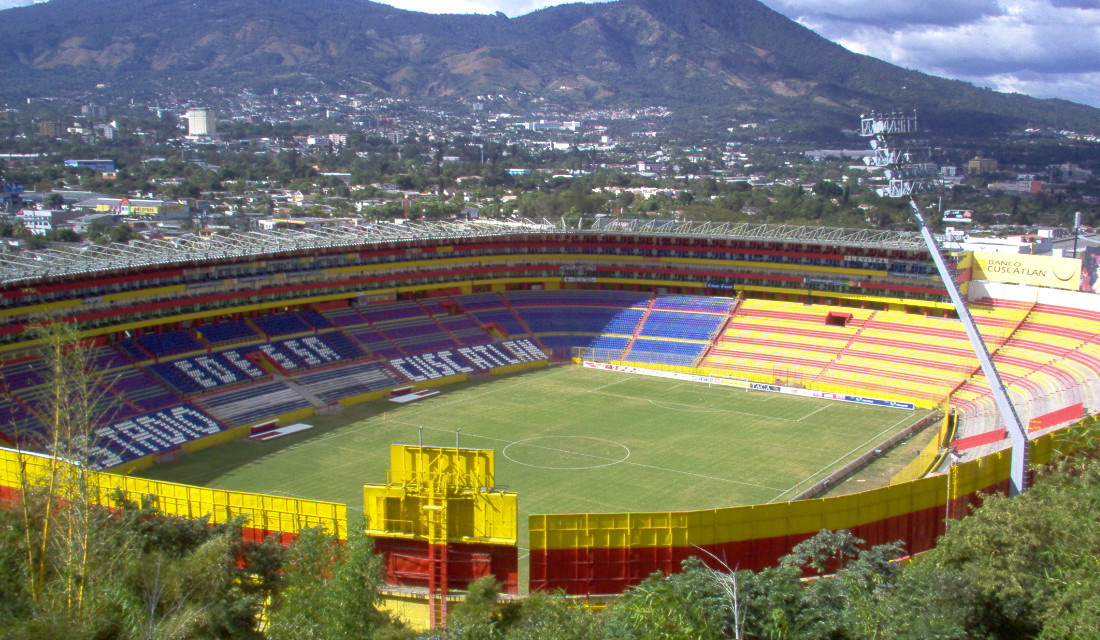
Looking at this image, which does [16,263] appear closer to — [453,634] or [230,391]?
[230,391]

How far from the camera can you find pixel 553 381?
5575 centimetres

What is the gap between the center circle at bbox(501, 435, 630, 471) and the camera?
4025 centimetres

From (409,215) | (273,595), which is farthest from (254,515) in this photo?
(409,215)

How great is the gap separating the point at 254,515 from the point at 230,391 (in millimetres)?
24672

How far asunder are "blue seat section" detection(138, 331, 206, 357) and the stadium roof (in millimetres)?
3582

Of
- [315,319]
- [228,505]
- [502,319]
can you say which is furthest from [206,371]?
[228,505]

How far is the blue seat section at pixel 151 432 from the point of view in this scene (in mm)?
38844

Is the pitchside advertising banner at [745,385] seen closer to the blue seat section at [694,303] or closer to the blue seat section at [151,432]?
the blue seat section at [694,303]

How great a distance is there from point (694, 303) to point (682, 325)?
278cm

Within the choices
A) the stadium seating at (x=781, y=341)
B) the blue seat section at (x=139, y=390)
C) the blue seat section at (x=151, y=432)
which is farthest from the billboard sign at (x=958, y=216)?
the blue seat section at (x=139, y=390)

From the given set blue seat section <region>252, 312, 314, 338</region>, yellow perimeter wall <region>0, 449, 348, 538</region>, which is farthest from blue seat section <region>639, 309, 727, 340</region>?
yellow perimeter wall <region>0, 449, 348, 538</region>

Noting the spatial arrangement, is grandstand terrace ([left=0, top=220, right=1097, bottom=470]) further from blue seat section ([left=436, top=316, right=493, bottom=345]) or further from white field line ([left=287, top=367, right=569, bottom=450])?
white field line ([left=287, top=367, right=569, bottom=450])

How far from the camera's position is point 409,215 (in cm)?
10756

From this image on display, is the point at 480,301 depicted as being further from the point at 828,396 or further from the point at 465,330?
the point at 828,396
